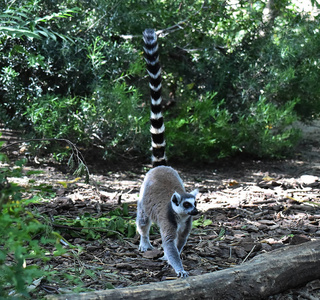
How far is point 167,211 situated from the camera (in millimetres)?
4160

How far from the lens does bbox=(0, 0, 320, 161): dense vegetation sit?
276 inches

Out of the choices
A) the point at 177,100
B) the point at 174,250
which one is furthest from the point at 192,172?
the point at 174,250

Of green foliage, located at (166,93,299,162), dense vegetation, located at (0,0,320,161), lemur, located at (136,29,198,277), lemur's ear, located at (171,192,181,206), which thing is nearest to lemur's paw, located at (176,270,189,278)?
lemur, located at (136,29,198,277)

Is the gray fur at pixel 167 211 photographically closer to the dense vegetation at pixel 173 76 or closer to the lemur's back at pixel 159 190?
the lemur's back at pixel 159 190

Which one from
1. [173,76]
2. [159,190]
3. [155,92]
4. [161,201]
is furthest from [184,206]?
[173,76]

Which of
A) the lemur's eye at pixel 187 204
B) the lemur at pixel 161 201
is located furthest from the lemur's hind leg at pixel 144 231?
the lemur's eye at pixel 187 204

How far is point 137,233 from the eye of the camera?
4586 millimetres

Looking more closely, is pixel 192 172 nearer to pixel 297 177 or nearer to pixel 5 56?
pixel 297 177

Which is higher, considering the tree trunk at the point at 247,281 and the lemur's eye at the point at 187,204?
the lemur's eye at the point at 187,204

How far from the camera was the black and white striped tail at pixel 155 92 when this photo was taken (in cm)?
478

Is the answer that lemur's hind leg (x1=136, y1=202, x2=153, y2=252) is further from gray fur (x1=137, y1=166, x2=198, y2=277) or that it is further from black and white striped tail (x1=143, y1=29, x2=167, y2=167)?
black and white striped tail (x1=143, y1=29, x2=167, y2=167)

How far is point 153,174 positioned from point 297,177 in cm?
351

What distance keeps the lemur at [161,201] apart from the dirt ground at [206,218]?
161 mm

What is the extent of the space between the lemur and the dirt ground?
0.16 metres
